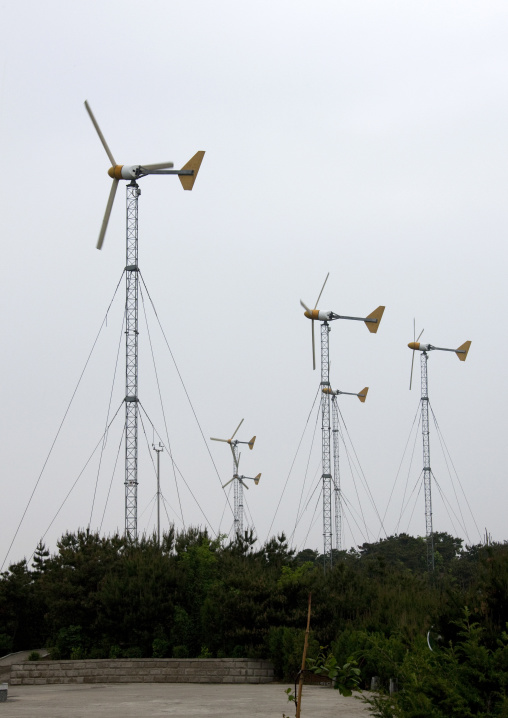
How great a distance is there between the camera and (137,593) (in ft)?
106

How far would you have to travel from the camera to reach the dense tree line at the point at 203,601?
2794 centimetres

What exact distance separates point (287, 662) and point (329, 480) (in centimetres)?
1891

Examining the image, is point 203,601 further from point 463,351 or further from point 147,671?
point 463,351

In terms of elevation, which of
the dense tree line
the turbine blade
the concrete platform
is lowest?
the concrete platform

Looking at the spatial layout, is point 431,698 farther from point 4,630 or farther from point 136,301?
point 4,630

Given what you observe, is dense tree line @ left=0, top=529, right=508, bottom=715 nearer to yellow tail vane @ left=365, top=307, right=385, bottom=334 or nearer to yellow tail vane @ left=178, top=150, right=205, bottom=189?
yellow tail vane @ left=365, top=307, right=385, bottom=334

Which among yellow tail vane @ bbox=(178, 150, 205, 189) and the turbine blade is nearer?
yellow tail vane @ bbox=(178, 150, 205, 189)

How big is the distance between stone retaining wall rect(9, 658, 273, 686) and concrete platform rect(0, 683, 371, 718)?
0.86 m

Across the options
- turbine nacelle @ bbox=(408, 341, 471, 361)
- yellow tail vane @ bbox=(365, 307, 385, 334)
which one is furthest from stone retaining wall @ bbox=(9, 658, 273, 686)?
turbine nacelle @ bbox=(408, 341, 471, 361)

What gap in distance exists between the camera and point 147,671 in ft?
92.1

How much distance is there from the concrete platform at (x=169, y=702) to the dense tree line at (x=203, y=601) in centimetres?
202

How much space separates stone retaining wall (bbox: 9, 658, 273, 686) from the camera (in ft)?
90.4

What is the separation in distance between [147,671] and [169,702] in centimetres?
810

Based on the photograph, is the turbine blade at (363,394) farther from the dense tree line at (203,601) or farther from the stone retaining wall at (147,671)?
the stone retaining wall at (147,671)
